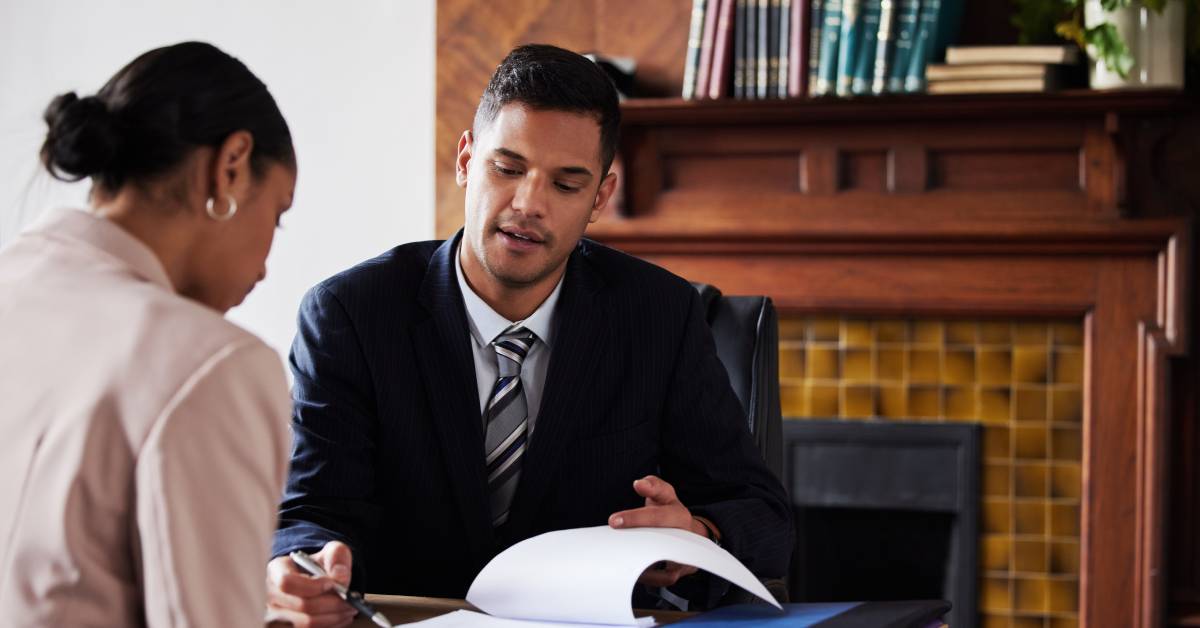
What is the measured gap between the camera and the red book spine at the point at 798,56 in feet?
9.06

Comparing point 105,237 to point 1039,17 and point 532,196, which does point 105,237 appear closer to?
point 532,196

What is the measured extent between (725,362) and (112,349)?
3.77ft

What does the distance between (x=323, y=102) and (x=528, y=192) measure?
1974mm

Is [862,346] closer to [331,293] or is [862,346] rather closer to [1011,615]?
[1011,615]

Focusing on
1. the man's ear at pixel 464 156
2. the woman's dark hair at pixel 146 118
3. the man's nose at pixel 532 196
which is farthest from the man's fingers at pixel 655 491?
the woman's dark hair at pixel 146 118

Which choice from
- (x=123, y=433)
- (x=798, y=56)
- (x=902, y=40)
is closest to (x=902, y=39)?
(x=902, y=40)

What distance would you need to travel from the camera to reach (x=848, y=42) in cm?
275

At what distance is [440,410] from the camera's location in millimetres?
1440

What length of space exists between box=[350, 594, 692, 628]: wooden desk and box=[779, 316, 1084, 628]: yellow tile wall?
188 cm

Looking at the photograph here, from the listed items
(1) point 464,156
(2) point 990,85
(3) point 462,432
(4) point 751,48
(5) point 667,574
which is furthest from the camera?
(4) point 751,48

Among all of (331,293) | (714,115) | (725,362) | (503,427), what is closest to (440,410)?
(503,427)

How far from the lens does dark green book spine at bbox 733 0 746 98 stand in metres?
2.81

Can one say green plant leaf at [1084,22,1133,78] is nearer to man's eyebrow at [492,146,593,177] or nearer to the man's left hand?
man's eyebrow at [492,146,593,177]

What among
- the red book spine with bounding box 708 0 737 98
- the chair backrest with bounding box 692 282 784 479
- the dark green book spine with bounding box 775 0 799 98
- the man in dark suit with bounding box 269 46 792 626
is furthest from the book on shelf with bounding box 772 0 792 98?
the man in dark suit with bounding box 269 46 792 626
